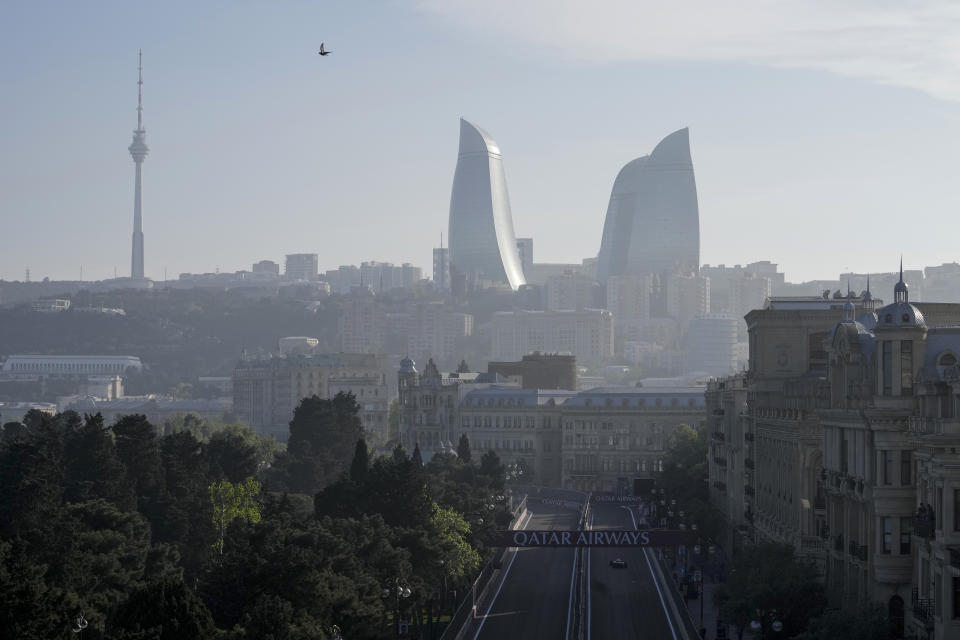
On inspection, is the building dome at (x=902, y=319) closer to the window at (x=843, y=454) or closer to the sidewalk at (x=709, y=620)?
the window at (x=843, y=454)

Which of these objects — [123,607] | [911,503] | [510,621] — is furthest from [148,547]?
[911,503]

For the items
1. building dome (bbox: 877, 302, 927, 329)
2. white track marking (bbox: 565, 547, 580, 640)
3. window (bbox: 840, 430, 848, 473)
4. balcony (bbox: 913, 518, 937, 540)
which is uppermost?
building dome (bbox: 877, 302, 927, 329)

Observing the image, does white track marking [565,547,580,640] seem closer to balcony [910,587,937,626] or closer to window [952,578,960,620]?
balcony [910,587,937,626]

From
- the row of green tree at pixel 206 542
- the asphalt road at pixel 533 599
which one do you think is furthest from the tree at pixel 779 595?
the row of green tree at pixel 206 542

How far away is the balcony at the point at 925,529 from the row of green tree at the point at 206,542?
20.1 metres

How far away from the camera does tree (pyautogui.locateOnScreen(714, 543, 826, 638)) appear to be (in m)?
77.4

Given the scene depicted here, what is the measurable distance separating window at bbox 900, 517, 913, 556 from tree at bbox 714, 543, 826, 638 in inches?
333

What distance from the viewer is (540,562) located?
13138 centimetres

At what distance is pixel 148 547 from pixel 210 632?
106 feet

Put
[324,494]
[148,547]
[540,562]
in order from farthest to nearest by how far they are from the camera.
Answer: [540,562]
[324,494]
[148,547]

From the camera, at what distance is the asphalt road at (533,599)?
9325 centimetres

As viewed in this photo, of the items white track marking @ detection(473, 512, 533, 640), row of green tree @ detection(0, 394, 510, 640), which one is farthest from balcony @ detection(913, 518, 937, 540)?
white track marking @ detection(473, 512, 533, 640)

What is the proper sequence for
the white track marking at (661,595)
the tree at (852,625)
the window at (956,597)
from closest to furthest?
the window at (956,597)
the tree at (852,625)
the white track marking at (661,595)

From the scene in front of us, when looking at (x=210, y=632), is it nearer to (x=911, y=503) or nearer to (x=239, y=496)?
(x=911, y=503)
